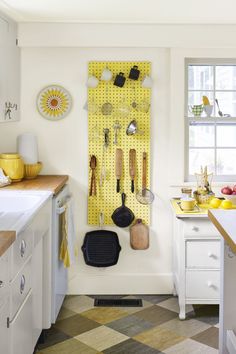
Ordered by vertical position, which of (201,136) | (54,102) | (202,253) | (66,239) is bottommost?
(202,253)

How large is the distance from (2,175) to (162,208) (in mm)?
1364

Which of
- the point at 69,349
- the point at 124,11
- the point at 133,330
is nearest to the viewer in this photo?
the point at 69,349

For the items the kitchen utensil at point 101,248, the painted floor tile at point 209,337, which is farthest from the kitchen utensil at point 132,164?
the painted floor tile at point 209,337

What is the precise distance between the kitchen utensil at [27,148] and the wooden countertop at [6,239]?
6.11 feet

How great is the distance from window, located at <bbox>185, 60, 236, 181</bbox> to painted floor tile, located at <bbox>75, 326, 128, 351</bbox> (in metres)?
1.46

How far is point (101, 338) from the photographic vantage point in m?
3.49

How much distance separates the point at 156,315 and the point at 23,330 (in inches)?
58.1

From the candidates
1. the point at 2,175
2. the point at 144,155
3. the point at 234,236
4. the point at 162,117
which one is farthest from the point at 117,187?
the point at 234,236

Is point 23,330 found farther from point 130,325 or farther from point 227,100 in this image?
point 227,100

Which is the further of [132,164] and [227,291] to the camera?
[132,164]

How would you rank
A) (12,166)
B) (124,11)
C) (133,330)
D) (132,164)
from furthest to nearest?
(132,164)
(12,166)
(124,11)
(133,330)

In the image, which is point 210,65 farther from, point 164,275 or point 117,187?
point 164,275

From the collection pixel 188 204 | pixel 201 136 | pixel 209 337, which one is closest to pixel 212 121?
pixel 201 136

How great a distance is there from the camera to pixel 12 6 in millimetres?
3537
